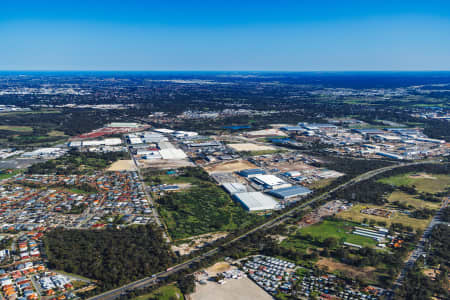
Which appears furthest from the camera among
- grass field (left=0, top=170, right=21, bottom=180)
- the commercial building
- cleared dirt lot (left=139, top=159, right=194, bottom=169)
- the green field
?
the commercial building

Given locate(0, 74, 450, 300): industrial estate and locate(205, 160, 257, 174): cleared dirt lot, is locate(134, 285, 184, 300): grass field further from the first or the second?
locate(205, 160, 257, 174): cleared dirt lot

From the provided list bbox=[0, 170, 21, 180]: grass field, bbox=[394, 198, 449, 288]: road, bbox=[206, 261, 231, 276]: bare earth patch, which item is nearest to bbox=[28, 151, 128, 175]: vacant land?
bbox=[0, 170, 21, 180]: grass field

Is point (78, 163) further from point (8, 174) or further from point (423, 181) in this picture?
point (423, 181)

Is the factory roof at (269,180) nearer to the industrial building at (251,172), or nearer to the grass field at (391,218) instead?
the industrial building at (251,172)

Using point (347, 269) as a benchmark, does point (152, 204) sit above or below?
above

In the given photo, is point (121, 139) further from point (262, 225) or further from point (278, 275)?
point (278, 275)

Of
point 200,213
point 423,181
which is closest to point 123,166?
point 200,213

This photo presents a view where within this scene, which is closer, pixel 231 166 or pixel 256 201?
pixel 256 201

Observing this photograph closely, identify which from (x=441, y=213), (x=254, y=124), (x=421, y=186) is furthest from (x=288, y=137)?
(x=441, y=213)
